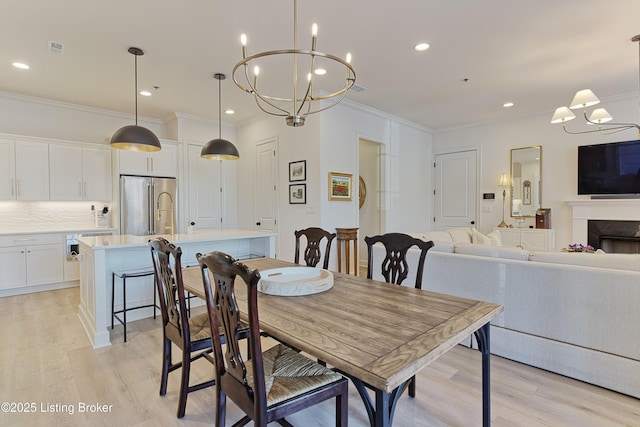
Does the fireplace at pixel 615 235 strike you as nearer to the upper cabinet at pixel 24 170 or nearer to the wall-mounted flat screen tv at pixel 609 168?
the wall-mounted flat screen tv at pixel 609 168

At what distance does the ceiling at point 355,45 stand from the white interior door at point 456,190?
1747mm

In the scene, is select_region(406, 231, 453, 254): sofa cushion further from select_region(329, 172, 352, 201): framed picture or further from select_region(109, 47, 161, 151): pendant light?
select_region(109, 47, 161, 151): pendant light

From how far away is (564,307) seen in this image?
2311 mm

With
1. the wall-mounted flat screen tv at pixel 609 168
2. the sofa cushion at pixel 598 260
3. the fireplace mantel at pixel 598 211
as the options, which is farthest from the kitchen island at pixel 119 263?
the wall-mounted flat screen tv at pixel 609 168

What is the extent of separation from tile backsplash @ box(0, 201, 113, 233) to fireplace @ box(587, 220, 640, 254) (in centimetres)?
772

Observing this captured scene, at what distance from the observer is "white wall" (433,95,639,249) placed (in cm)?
498

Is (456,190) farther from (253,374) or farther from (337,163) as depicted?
(253,374)

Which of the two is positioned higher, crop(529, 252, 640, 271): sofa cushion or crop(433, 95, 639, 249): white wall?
crop(433, 95, 639, 249): white wall

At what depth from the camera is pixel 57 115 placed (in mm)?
5059

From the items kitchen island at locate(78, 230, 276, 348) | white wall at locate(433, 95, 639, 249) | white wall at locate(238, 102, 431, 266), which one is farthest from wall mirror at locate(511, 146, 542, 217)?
kitchen island at locate(78, 230, 276, 348)

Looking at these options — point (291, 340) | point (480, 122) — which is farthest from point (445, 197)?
point (291, 340)

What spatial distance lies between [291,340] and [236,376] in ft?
1.10

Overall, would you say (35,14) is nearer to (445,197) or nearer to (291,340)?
(291,340)

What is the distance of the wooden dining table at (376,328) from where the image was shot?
107cm
